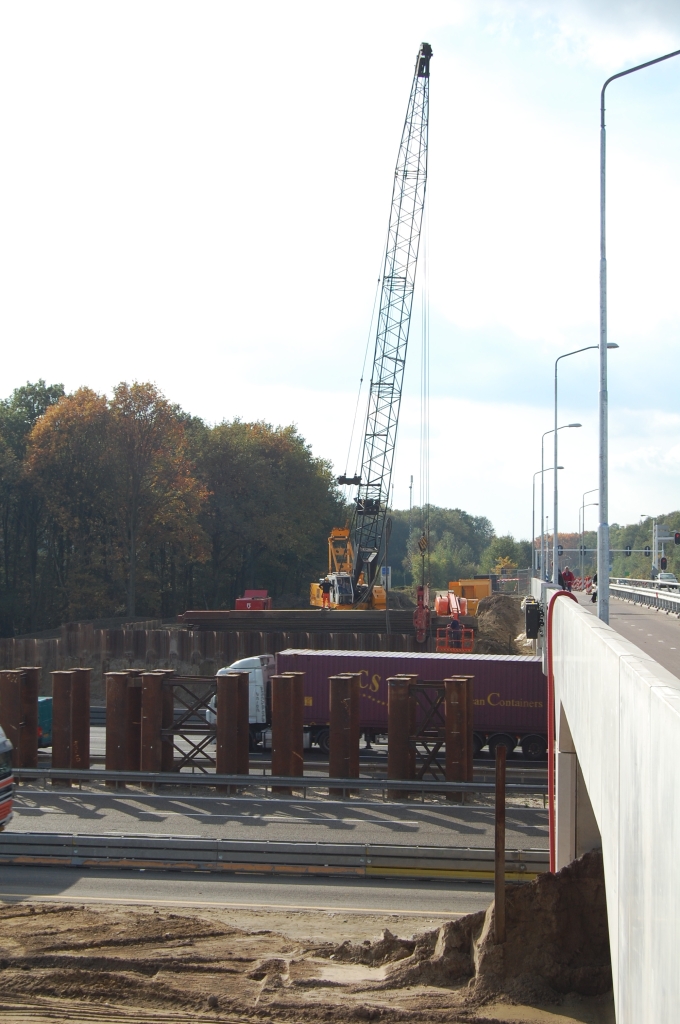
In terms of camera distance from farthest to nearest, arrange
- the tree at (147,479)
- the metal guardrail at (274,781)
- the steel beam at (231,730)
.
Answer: the tree at (147,479) → the steel beam at (231,730) → the metal guardrail at (274,781)

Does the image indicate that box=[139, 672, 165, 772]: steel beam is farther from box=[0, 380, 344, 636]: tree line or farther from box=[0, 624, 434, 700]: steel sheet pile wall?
box=[0, 380, 344, 636]: tree line

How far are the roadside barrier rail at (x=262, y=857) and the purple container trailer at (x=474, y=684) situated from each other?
1184 cm

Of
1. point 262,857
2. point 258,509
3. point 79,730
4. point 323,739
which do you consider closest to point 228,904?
point 262,857

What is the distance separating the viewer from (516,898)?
39.8 feet

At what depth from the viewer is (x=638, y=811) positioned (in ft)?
15.7

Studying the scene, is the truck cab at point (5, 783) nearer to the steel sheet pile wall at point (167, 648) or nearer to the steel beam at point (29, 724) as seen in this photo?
the steel beam at point (29, 724)

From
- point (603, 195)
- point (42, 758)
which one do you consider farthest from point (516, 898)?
point (42, 758)

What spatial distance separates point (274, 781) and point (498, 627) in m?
33.4

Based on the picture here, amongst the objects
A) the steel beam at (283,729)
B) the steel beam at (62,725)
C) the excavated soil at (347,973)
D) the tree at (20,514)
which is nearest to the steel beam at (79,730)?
the steel beam at (62,725)

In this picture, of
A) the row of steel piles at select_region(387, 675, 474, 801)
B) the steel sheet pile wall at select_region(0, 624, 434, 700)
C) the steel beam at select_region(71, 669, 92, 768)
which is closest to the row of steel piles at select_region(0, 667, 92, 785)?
the steel beam at select_region(71, 669, 92, 768)

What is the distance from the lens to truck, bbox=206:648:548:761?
28.7 m

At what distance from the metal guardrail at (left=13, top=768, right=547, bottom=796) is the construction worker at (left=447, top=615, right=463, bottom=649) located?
27.5m

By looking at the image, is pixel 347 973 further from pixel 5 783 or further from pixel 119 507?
pixel 119 507

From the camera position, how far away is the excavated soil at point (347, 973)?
1123 centimetres
